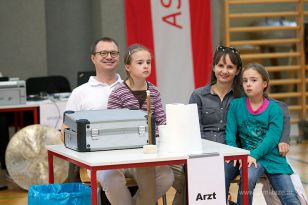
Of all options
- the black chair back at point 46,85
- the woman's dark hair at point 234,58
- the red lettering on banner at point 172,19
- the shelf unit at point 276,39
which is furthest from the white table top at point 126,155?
the shelf unit at point 276,39

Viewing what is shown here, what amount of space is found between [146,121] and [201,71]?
4.55m

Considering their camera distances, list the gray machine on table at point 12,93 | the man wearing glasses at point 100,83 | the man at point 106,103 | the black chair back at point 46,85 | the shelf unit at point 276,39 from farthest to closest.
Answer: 1. the shelf unit at point 276,39
2. the black chair back at point 46,85
3. the gray machine on table at point 12,93
4. the man wearing glasses at point 100,83
5. the man at point 106,103

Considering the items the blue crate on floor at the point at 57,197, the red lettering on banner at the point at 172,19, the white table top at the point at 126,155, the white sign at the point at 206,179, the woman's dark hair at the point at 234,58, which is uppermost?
the red lettering on banner at the point at 172,19

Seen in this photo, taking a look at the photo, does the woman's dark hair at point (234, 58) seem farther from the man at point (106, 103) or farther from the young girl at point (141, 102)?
the man at point (106, 103)

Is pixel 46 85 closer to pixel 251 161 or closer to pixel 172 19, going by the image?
pixel 172 19

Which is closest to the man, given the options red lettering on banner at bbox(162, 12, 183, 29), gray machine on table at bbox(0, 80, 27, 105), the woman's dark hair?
the woman's dark hair

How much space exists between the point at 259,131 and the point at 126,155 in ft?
3.11

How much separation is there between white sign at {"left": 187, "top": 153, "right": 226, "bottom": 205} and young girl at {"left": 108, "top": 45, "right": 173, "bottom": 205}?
41 centimetres

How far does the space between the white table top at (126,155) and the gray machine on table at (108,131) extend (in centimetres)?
4

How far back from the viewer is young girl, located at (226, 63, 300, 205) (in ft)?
13.5

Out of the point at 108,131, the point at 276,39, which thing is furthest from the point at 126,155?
the point at 276,39

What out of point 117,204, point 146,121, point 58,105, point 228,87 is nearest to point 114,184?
point 117,204

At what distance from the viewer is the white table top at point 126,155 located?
3.51 metres

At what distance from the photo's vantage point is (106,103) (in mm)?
4609
